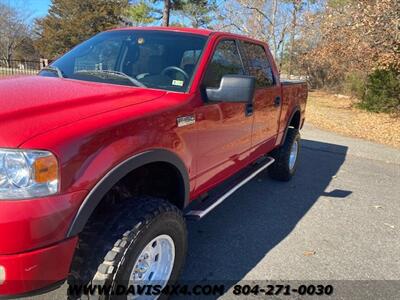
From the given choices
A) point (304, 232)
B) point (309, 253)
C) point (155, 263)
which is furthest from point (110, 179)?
point (304, 232)

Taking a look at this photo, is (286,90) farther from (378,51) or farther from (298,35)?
(298,35)

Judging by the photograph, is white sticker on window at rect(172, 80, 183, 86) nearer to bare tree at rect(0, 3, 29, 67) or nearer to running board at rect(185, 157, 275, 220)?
running board at rect(185, 157, 275, 220)

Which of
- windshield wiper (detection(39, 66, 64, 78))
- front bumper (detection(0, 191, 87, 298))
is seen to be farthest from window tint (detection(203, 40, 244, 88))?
front bumper (detection(0, 191, 87, 298))

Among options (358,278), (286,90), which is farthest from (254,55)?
(358,278)

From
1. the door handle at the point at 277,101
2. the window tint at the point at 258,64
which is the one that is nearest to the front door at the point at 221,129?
the window tint at the point at 258,64

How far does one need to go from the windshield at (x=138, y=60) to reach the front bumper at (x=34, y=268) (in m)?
1.46

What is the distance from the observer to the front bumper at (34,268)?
1.83 meters

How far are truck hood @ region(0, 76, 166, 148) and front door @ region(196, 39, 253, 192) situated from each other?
48cm

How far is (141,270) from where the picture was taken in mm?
2514

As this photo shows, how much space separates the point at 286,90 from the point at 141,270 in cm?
343

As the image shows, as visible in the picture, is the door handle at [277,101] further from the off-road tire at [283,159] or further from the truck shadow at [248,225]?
the truck shadow at [248,225]

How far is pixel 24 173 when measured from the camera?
1.86 metres

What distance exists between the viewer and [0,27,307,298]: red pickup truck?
6.09 ft

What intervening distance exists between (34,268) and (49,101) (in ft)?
3.21
